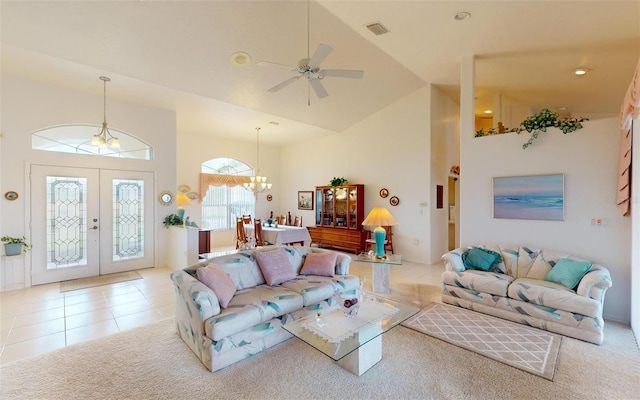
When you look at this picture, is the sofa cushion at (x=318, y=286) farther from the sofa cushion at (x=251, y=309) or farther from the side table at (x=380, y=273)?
the side table at (x=380, y=273)

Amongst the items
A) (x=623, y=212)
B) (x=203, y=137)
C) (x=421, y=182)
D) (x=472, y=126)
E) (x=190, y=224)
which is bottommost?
(x=190, y=224)

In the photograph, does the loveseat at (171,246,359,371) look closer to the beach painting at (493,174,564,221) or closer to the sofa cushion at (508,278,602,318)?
the sofa cushion at (508,278,602,318)

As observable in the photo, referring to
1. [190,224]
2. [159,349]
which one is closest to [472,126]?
[159,349]

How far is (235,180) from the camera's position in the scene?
884cm

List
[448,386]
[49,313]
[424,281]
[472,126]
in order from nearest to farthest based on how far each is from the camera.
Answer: [448,386] → [49,313] → [472,126] → [424,281]

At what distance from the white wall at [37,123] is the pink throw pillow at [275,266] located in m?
3.93

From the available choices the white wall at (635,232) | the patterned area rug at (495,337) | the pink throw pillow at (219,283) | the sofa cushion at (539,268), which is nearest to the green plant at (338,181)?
the patterned area rug at (495,337)

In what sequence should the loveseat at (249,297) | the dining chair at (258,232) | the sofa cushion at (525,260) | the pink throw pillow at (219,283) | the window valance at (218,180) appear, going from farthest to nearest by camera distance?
the window valance at (218,180)
the dining chair at (258,232)
the sofa cushion at (525,260)
the pink throw pillow at (219,283)
the loveseat at (249,297)

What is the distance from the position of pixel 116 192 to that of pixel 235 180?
353 centimetres

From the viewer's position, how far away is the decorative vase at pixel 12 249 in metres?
4.40

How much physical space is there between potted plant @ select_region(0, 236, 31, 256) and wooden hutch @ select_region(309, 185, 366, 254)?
5.83 m

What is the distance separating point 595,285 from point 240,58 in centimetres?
529

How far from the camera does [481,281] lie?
3.61 metres

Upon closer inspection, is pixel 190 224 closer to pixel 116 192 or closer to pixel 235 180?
pixel 116 192
